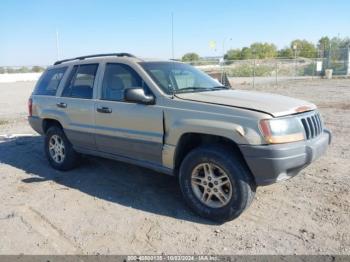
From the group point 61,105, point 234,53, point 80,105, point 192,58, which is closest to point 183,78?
point 80,105

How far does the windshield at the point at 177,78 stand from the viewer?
14.8 feet

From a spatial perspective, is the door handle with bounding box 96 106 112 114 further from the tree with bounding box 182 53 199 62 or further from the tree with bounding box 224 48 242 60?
the tree with bounding box 224 48 242 60

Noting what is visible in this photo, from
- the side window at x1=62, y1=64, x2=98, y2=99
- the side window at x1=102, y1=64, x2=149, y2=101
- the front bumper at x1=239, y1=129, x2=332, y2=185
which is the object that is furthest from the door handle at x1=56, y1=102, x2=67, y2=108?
the front bumper at x1=239, y1=129, x2=332, y2=185

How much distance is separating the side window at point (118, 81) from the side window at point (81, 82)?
0.30 m

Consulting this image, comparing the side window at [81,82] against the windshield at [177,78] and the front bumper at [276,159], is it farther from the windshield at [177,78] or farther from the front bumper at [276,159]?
the front bumper at [276,159]

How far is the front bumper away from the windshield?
1362 millimetres

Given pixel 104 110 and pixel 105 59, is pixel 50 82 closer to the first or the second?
pixel 105 59

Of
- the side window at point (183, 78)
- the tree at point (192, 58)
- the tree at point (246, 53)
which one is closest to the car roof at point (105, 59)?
the side window at point (183, 78)

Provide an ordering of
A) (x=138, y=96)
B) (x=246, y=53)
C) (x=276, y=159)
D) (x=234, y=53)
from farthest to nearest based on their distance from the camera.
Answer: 1. (x=234, y=53)
2. (x=246, y=53)
3. (x=138, y=96)
4. (x=276, y=159)

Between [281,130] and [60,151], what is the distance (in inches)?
156

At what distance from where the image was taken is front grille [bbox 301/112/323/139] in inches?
150

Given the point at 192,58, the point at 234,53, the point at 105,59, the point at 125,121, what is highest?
the point at 234,53

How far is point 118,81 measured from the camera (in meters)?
4.90

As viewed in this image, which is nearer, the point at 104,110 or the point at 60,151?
the point at 104,110
